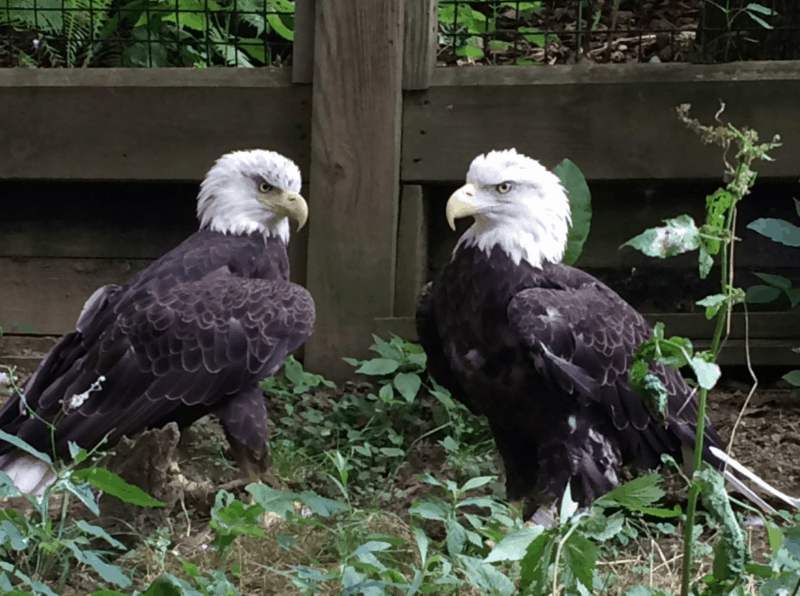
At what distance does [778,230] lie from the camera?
10.5 feet

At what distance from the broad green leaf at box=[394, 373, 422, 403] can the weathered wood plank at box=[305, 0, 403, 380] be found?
1.07 feet

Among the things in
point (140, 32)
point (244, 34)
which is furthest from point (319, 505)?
point (244, 34)

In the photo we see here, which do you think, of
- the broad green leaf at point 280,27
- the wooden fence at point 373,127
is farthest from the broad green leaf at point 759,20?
the broad green leaf at point 280,27

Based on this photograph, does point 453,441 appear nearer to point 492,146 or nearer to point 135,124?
point 492,146

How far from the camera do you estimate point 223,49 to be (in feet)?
14.0

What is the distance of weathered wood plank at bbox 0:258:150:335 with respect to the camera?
154 inches

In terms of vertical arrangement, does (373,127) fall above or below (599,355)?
above

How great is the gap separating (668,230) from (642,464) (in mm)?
1459

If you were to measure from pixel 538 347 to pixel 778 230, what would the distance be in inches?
51.0

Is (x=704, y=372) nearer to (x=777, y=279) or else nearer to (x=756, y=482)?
(x=756, y=482)

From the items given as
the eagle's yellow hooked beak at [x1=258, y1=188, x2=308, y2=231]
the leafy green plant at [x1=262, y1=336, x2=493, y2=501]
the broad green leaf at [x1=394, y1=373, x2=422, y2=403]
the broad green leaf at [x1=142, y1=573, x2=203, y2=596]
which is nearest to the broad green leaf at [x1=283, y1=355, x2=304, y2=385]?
the leafy green plant at [x1=262, y1=336, x2=493, y2=501]

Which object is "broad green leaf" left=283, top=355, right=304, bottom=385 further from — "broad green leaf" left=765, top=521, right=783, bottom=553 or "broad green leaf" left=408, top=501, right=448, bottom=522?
"broad green leaf" left=765, top=521, right=783, bottom=553

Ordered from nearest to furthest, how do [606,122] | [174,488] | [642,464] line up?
[174,488] < [642,464] < [606,122]

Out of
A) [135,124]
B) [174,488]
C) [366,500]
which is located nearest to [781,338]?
[366,500]
